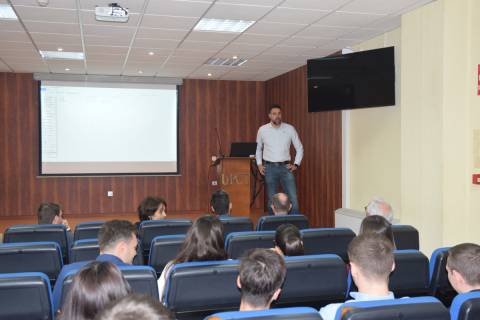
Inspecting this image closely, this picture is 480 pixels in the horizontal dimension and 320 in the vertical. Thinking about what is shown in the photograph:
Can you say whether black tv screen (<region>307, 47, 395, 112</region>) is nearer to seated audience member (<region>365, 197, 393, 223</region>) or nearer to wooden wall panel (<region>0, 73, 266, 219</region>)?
seated audience member (<region>365, 197, 393, 223</region>)

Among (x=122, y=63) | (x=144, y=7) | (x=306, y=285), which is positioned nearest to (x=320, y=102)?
(x=144, y=7)

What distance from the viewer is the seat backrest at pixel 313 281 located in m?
2.47

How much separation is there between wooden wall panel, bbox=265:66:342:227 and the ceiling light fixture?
3911 mm

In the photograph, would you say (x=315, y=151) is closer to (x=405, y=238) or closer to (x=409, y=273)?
(x=405, y=238)

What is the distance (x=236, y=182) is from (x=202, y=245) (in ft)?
20.6

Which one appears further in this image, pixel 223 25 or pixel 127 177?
pixel 127 177

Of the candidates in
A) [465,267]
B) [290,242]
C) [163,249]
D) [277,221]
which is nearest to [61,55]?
[277,221]

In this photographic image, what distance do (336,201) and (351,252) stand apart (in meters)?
5.69

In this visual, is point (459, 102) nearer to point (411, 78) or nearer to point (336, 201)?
point (411, 78)

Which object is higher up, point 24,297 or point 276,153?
point 276,153

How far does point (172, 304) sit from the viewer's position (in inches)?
93.7

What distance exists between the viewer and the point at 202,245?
272cm

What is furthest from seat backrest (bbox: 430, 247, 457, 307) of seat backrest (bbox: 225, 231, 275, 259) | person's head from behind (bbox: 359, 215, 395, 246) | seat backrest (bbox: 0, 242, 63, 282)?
seat backrest (bbox: 0, 242, 63, 282)

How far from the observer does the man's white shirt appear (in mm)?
7371
